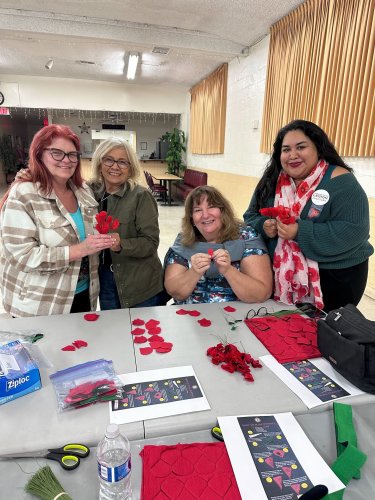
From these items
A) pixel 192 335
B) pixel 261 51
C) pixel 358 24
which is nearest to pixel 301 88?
pixel 358 24

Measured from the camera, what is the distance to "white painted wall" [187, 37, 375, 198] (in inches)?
232

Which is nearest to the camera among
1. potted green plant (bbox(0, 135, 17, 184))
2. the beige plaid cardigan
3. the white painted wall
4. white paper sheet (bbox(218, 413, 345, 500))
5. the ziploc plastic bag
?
white paper sheet (bbox(218, 413, 345, 500))

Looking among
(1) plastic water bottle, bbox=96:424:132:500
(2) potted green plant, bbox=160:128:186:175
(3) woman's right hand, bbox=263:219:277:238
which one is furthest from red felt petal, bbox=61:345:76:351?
(2) potted green plant, bbox=160:128:186:175

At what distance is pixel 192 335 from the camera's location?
1.58 m

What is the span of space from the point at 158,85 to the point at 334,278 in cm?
977

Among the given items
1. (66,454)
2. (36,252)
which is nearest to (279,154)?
(36,252)

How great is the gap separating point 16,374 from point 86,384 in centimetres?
24

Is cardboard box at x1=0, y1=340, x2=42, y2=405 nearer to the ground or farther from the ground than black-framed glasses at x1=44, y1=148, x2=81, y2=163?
nearer to the ground

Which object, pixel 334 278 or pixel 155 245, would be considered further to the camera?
pixel 155 245

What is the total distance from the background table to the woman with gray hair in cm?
46

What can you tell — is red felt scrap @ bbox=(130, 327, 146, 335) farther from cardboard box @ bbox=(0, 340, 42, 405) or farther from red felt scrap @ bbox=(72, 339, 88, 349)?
cardboard box @ bbox=(0, 340, 42, 405)

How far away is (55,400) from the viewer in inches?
45.5

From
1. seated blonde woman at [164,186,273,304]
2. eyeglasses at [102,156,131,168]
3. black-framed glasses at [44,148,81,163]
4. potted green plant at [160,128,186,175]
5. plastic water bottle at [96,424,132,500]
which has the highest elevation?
potted green plant at [160,128,186,175]

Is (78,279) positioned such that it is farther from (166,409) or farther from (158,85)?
(158,85)
